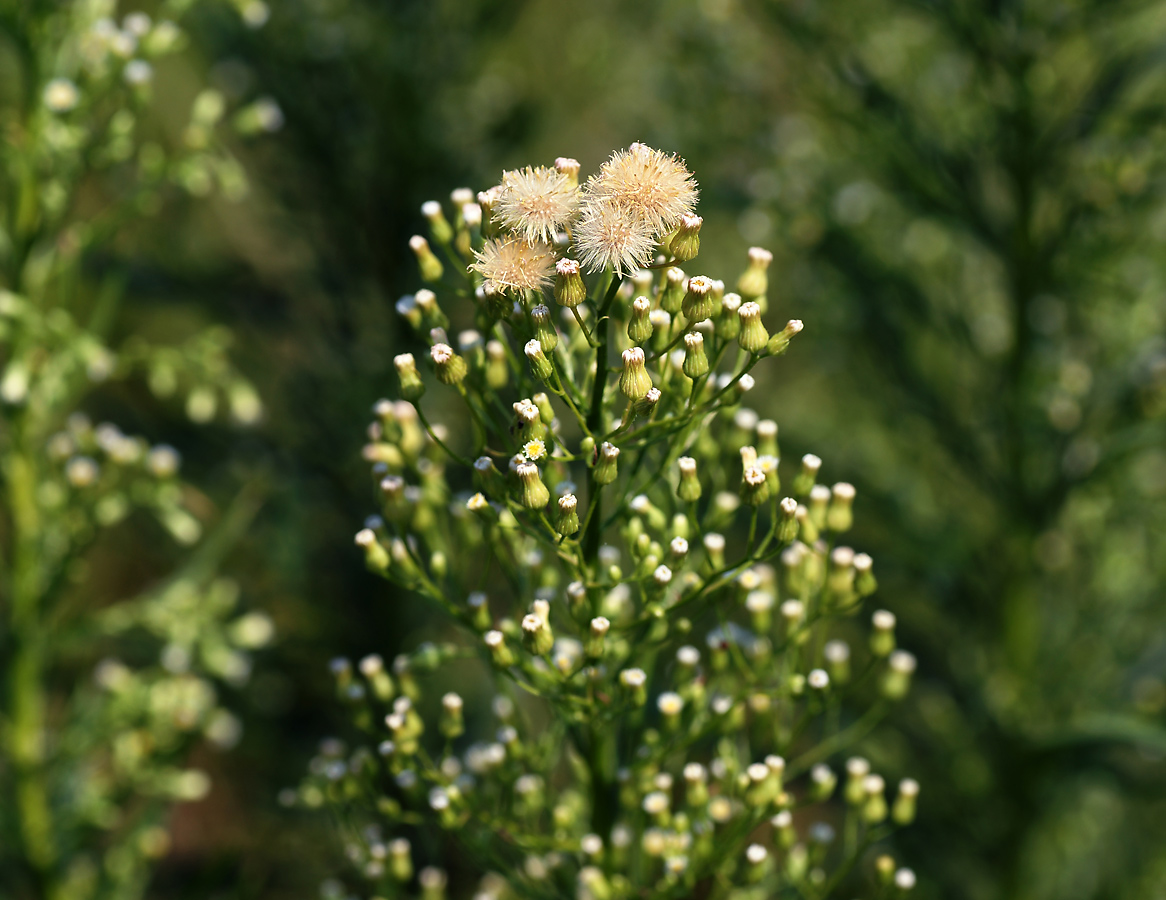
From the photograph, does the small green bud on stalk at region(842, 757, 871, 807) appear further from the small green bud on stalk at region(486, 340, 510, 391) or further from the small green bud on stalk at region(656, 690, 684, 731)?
the small green bud on stalk at region(486, 340, 510, 391)

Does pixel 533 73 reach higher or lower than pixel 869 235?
higher

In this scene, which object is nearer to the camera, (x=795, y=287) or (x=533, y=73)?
(x=795, y=287)

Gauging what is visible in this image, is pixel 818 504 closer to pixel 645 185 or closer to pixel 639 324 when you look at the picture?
pixel 639 324

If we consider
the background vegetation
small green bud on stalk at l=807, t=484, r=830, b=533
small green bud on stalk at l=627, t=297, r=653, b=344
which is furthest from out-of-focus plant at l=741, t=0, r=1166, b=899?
small green bud on stalk at l=627, t=297, r=653, b=344

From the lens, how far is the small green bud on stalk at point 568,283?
5.71 ft

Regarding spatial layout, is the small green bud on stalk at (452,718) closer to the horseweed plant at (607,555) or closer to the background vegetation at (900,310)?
the horseweed plant at (607,555)

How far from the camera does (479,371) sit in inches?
85.3

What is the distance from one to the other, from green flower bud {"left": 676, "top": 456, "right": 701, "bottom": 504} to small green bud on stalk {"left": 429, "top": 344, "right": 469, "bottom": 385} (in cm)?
47

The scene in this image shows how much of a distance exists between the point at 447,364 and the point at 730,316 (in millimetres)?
547

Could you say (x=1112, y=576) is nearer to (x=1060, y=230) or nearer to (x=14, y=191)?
(x=1060, y=230)

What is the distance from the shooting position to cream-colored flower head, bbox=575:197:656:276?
1680 mm

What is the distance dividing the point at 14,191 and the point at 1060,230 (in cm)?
377

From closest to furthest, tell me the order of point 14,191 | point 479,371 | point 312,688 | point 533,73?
1. point 479,371
2. point 14,191
3. point 312,688
4. point 533,73

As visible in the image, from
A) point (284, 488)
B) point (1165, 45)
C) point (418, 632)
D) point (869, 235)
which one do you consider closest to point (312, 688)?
point (418, 632)
